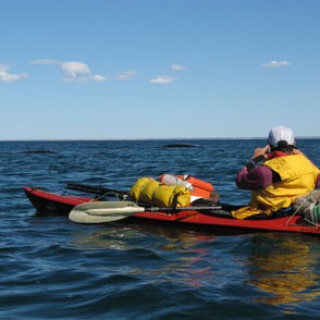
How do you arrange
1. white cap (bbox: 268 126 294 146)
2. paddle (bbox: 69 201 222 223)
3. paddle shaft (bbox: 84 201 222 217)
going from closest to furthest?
white cap (bbox: 268 126 294 146) < paddle shaft (bbox: 84 201 222 217) < paddle (bbox: 69 201 222 223)

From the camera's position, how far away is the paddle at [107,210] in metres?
8.73

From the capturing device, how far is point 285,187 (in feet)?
25.0

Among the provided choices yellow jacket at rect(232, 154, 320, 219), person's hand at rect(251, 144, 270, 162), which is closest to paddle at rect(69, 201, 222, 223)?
yellow jacket at rect(232, 154, 320, 219)

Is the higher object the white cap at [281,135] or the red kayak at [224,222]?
the white cap at [281,135]

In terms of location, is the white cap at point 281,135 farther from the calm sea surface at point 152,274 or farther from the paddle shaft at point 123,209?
the paddle shaft at point 123,209

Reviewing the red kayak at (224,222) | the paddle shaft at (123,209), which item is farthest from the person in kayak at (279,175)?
the paddle shaft at (123,209)

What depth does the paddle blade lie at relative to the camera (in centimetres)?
881

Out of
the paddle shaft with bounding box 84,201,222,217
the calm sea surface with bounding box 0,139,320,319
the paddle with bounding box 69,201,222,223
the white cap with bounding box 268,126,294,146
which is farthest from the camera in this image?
the paddle with bounding box 69,201,222,223

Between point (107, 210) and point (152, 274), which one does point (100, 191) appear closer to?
point (107, 210)

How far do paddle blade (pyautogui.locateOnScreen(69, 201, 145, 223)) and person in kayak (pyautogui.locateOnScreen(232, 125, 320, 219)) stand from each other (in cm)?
202

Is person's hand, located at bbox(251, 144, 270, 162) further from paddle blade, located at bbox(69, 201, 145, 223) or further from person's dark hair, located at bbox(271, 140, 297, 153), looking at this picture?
paddle blade, located at bbox(69, 201, 145, 223)

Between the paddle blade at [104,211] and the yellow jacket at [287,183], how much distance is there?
2059 mm

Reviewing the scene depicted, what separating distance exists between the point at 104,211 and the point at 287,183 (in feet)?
10.2

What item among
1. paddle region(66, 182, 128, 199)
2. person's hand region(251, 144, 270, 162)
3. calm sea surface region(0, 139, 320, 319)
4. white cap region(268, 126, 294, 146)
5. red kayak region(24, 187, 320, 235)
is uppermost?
white cap region(268, 126, 294, 146)
